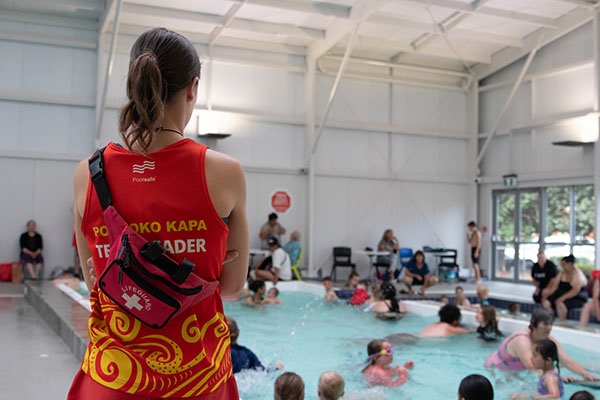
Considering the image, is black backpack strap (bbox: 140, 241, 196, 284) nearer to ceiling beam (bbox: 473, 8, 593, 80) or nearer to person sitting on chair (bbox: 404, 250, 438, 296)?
person sitting on chair (bbox: 404, 250, 438, 296)

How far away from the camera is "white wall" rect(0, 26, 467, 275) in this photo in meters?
12.4

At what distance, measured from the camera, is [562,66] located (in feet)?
45.4

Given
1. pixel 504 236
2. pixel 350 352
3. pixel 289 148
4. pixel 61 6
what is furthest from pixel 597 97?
pixel 61 6

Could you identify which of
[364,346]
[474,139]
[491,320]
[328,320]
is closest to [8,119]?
[328,320]

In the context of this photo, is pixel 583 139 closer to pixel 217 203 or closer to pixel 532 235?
pixel 532 235

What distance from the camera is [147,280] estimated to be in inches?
40.3

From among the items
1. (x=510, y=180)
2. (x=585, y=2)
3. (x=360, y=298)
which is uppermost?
(x=585, y=2)

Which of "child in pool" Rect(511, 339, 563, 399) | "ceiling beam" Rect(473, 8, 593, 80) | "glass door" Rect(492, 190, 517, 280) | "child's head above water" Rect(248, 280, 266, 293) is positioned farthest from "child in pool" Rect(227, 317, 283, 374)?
"glass door" Rect(492, 190, 517, 280)

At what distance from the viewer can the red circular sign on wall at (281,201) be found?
14406 millimetres

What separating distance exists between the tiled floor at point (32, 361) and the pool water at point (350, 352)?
4.27 feet

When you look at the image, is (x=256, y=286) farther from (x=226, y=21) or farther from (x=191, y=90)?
(x=191, y=90)

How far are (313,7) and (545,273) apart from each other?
647cm

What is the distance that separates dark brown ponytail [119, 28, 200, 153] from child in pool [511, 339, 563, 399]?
407 cm

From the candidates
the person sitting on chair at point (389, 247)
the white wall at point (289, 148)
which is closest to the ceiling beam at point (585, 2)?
the white wall at point (289, 148)
